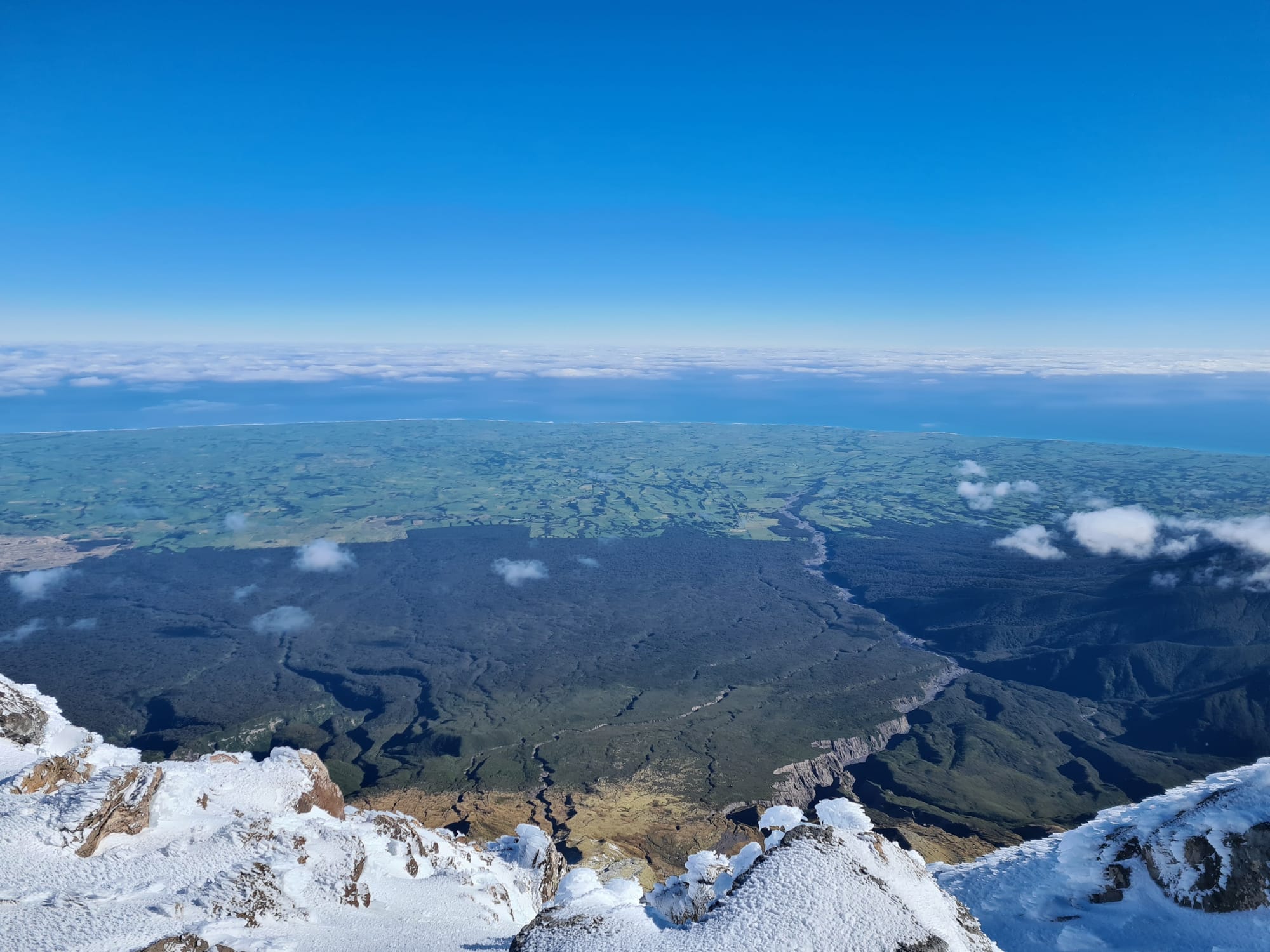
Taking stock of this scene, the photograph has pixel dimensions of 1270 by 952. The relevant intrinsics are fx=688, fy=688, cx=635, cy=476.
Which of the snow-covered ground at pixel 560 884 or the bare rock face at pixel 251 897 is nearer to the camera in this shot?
the snow-covered ground at pixel 560 884

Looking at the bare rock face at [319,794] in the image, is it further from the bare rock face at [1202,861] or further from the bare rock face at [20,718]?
the bare rock face at [1202,861]

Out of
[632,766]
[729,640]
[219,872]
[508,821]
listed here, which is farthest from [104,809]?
[729,640]

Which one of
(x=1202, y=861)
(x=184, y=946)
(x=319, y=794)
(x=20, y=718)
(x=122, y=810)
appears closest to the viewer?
(x=184, y=946)

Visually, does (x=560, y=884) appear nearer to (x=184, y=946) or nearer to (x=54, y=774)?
(x=184, y=946)

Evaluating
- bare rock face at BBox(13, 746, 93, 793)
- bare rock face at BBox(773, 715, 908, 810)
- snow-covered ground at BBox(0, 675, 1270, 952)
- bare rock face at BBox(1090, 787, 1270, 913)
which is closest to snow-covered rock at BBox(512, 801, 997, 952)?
snow-covered ground at BBox(0, 675, 1270, 952)

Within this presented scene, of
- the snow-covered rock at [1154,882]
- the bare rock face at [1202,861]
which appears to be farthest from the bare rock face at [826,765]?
the bare rock face at [1202,861]

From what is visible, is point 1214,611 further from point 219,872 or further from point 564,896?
point 219,872

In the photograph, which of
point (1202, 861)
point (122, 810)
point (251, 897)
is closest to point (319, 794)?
point (122, 810)
